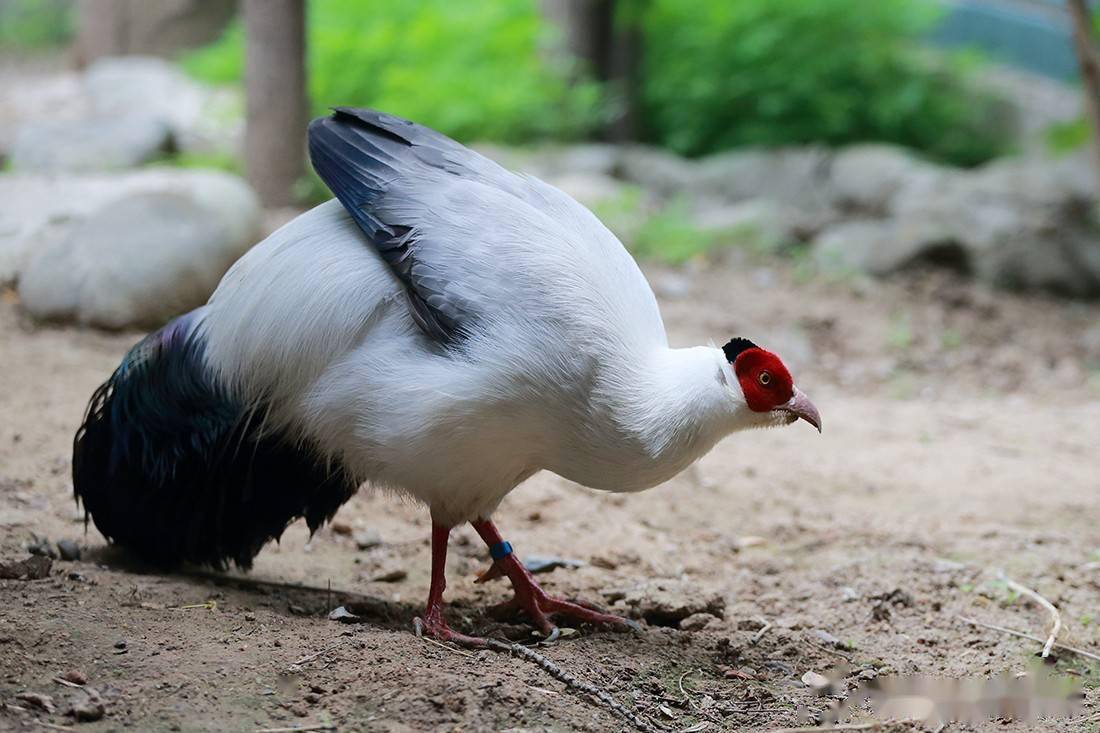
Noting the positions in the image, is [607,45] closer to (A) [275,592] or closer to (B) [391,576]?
(B) [391,576]

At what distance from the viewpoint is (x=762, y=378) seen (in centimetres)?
334

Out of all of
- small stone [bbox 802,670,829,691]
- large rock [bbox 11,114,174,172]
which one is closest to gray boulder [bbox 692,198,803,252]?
large rock [bbox 11,114,174,172]

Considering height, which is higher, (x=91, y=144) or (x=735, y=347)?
(x=91, y=144)

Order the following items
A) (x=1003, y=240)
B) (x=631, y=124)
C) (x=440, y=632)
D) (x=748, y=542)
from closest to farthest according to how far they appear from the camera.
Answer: (x=440, y=632) < (x=748, y=542) < (x=1003, y=240) < (x=631, y=124)

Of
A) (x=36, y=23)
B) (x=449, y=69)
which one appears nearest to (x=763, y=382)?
(x=449, y=69)

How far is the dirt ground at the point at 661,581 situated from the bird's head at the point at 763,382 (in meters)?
0.78

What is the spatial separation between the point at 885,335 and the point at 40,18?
54.3ft

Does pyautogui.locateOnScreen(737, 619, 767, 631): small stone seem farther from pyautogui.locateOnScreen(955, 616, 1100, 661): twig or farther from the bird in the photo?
pyautogui.locateOnScreen(955, 616, 1100, 661): twig

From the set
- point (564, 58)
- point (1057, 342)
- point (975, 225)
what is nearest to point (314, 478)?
point (1057, 342)

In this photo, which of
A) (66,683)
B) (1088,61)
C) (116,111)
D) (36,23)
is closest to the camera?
(66,683)

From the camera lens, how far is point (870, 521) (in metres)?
5.05

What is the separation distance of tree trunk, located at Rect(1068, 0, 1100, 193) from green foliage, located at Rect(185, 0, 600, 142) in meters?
4.65

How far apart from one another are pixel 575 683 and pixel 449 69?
830 centimetres

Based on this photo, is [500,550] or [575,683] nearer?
[575,683]
